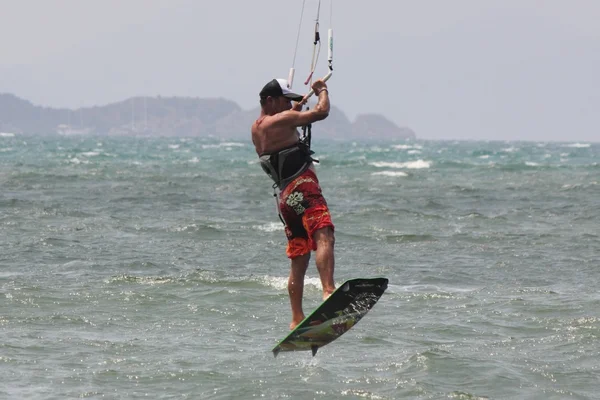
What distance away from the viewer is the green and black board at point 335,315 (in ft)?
29.9

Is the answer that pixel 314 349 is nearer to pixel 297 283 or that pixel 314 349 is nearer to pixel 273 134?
pixel 297 283

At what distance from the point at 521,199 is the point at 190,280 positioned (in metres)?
19.3

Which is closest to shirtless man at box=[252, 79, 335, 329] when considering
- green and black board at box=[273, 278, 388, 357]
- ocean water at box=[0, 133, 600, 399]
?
green and black board at box=[273, 278, 388, 357]

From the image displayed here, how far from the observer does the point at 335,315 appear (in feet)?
30.5

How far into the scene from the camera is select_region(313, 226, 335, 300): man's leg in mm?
9367

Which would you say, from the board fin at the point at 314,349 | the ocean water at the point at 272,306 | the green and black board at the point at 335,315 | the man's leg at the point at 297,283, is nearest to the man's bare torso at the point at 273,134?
the man's leg at the point at 297,283

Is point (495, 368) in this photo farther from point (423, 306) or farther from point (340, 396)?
point (423, 306)

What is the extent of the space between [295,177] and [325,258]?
2.54 feet

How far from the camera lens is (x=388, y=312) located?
12.4m

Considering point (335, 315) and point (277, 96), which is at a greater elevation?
point (277, 96)

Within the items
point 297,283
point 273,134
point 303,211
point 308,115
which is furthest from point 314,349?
point 308,115

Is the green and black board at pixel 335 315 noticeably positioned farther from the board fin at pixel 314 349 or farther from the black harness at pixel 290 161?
the black harness at pixel 290 161

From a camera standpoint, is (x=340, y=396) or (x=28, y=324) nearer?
(x=340, y=396)

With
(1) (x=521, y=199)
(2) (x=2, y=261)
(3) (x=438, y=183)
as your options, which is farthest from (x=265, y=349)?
(3) (x=438, y=183)
